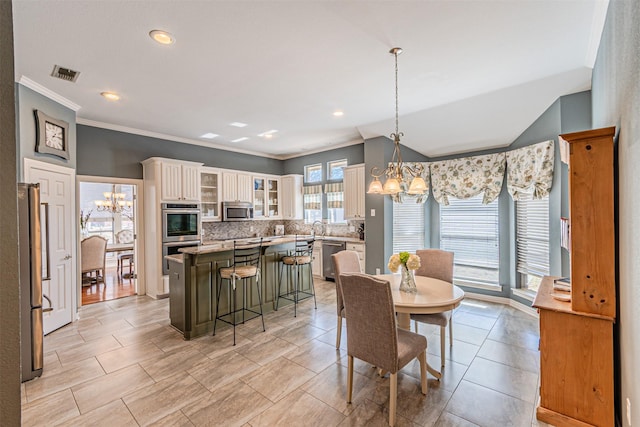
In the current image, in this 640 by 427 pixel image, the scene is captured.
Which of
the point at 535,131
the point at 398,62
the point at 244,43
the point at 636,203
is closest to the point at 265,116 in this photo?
Answer: the point at 244,43

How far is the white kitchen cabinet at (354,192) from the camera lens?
18.7ft

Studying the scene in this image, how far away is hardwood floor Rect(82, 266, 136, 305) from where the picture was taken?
16.6ft

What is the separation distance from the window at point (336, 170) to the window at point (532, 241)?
3.41 metres

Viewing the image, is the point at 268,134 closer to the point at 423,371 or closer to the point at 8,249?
the point at 423,371

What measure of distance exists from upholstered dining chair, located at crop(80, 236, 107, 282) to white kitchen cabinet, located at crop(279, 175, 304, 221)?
3.82m

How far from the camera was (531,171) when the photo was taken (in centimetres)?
399

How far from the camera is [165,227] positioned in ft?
16.3

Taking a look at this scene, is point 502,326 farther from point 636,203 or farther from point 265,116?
point 265,116

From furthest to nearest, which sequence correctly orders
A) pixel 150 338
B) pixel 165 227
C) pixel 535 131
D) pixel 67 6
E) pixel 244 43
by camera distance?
pixel 165 227 → pixel 535 131 → pixel 150 338 → pixel 244 43 → pixel 67 6

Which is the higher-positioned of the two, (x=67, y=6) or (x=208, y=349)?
(x=67, y=6)

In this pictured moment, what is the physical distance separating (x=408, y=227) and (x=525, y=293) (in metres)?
1.98

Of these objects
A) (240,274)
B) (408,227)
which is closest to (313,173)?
(408,227)

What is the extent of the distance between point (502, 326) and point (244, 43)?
14.5 ft

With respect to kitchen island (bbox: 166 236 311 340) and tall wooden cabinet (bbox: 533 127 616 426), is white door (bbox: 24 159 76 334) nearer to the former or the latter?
kitchen island (bbox: 166 236 311 340)
